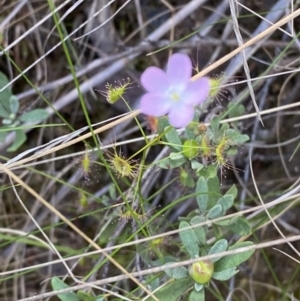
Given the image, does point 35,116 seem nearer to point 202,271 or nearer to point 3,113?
point 3,113

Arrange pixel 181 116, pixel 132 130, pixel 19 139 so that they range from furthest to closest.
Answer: pixel 132 130 < pixel 19 139 < pixel 181 116

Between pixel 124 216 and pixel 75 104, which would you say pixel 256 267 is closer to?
pixel 124 216

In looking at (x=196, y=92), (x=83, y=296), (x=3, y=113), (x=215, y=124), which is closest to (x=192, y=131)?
(x=215, y=124)

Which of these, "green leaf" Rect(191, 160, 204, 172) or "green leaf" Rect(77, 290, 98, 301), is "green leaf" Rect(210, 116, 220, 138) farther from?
"green leaf" Rect(77, 290, 98, 301)

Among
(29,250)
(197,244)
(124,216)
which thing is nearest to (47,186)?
(29,250)

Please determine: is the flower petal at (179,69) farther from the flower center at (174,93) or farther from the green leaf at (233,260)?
the green leaf at (233,260)

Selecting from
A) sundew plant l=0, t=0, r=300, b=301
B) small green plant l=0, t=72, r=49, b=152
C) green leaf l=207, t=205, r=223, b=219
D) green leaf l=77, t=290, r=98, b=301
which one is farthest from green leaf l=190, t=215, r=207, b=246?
small green plant l=0, t=72, r=49, b=152
